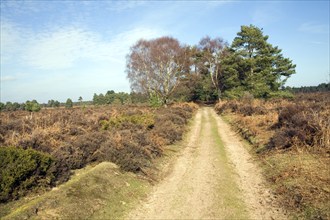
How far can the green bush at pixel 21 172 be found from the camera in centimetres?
646

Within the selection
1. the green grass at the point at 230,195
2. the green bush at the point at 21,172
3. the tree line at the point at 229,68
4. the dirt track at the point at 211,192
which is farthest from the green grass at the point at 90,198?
the tree line at the point at 229,68

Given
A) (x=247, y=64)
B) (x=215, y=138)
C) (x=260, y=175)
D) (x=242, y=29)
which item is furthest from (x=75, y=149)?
(x=242, y=29)

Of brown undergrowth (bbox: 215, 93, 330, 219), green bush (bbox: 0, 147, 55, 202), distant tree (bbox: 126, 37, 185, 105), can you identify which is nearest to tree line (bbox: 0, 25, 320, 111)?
distant tree (bbox: 126, 37, 185, 105)

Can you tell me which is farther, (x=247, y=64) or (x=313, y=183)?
(x=247, y=64)

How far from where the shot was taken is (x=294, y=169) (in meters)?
8.68

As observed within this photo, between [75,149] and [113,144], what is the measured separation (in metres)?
1.52

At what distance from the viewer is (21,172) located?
6.80 meters

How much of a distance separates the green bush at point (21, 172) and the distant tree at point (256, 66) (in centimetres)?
4031

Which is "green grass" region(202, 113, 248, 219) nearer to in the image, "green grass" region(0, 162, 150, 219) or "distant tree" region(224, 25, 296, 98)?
"green grass" region(0, 162, 150, 219)

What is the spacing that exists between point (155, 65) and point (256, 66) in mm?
17721

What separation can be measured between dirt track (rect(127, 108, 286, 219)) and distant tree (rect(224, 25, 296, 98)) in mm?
33714

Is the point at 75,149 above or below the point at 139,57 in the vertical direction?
below

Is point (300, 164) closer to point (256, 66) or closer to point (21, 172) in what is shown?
point (21, 172)

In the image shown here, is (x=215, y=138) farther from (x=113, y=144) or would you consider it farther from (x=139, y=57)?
(x=139, y=57)
